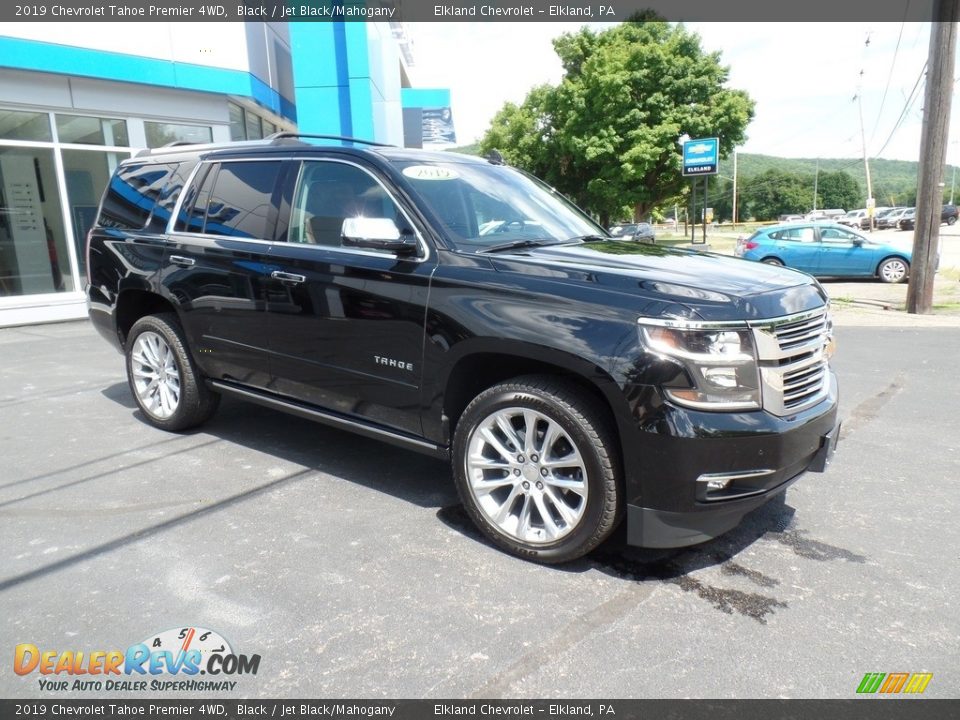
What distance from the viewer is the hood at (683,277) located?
286 centimetres

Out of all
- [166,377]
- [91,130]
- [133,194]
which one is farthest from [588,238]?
[91,130]

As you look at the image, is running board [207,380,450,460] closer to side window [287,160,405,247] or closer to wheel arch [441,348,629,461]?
wheel arch [441,348,629,461]

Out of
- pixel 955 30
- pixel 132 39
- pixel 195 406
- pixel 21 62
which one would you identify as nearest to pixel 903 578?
pixel 195 406

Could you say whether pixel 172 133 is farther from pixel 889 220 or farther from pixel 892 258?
pixel 889 220

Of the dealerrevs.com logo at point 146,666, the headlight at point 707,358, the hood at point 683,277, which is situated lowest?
the dealerrevs.com logo at point 146,666

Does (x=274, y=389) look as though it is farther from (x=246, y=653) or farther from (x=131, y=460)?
(x=246, y=653)

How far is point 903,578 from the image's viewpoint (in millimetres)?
3094

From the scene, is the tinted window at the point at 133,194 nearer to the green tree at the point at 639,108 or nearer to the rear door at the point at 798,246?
the rear door at the point at 798,246

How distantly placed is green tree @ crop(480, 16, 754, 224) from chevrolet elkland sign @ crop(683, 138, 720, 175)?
1543cm

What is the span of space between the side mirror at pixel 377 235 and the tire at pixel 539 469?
0.85 meters

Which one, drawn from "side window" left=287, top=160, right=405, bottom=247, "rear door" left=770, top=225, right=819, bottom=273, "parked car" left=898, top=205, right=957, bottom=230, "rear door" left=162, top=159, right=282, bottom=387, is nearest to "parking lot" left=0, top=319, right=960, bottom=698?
"rear door" left=162, top=159, right=282, bottom=387

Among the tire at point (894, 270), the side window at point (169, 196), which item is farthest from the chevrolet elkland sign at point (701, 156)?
the side window at point (169, 196)

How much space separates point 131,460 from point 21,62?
8.82 metres

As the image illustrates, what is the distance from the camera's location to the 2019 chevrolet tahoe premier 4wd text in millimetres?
2824
